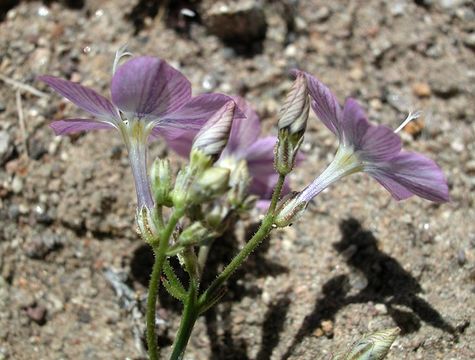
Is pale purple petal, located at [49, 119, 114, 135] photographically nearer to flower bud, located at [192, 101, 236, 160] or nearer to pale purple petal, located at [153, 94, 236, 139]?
pale purple petal, located at [153, 94, 236, 139]

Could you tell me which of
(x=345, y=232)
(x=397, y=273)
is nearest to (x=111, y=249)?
(x=345, y=232)

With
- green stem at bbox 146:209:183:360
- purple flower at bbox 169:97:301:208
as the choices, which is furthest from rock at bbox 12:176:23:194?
green stem at bbox 146:209:183:360

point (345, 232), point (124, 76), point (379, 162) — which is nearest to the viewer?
point (124, 76)

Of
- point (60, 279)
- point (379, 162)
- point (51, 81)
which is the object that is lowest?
point (60, 279)

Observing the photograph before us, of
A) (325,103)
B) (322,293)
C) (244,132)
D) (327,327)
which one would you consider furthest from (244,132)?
(327,327)

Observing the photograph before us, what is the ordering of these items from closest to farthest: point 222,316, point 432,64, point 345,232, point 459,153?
point 222,316 → point 345,232 → point 459,153 → point 432,64

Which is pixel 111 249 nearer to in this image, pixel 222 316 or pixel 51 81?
pixel 222 316

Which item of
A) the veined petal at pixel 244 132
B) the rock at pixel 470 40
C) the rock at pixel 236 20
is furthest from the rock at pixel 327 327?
the rock at pixel 470 40
